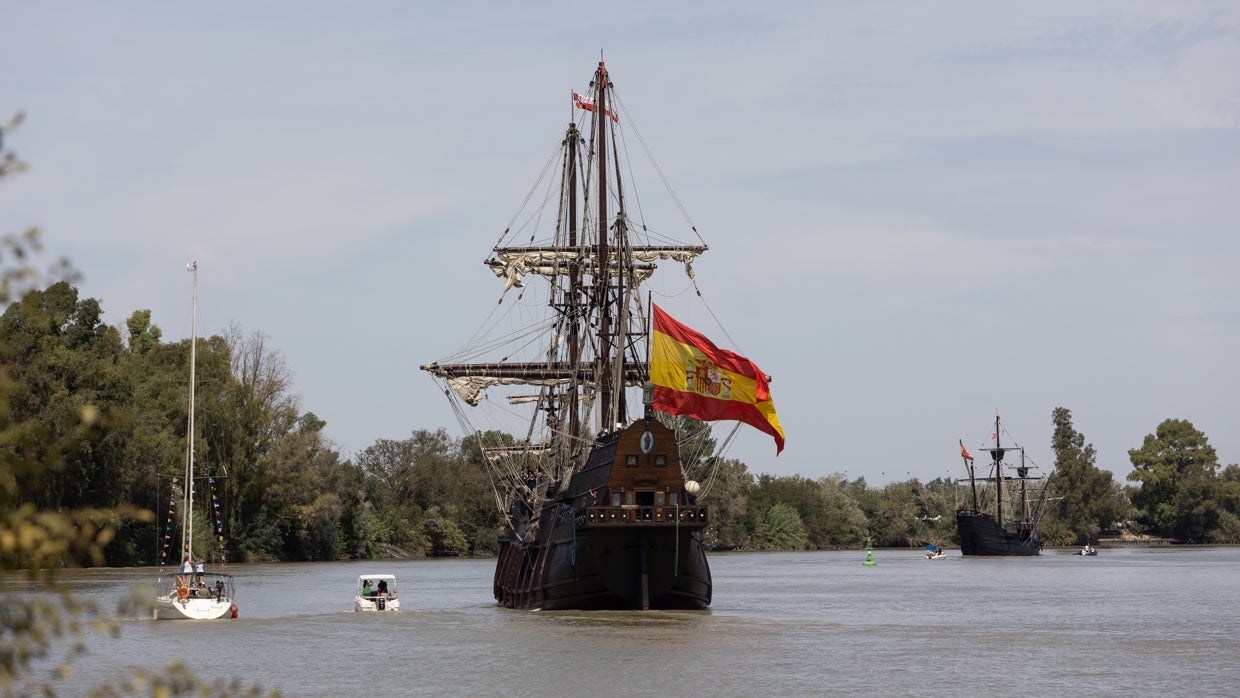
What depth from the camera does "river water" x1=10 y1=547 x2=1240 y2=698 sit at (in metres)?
38.1

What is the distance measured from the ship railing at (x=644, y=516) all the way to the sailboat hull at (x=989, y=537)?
4332 inches

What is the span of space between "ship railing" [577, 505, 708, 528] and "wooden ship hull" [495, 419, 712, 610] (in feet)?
0.11

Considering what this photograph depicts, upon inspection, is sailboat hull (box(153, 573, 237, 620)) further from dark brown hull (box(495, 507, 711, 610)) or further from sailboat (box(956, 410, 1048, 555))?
sailboat (box(956, 410, 1048, 555))

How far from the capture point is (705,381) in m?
52.6

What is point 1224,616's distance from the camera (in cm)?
6159

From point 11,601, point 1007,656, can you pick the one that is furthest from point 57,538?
point 1007,656

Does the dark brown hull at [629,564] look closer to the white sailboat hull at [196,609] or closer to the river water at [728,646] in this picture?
the river water at [728,646]

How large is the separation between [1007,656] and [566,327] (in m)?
36.9

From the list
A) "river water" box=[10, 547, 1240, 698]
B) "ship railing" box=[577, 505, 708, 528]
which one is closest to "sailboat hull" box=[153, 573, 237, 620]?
"river water" box=[10, 547, 1240, 698]

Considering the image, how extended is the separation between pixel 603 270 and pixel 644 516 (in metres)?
14.4

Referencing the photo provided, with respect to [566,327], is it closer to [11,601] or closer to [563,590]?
[563,590]

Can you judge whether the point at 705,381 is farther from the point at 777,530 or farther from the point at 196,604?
the point at 777,530

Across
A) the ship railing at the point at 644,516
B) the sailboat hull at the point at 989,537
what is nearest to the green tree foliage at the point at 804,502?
the sailboat hull at the point at 989,537

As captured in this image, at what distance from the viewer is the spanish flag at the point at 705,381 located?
2060 inches
